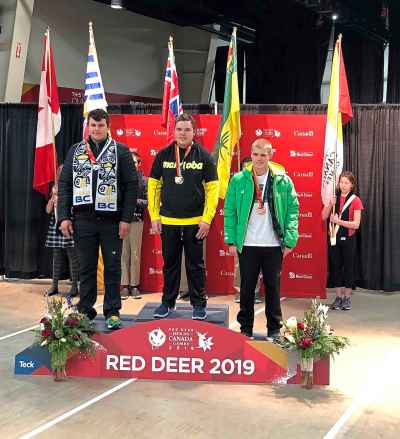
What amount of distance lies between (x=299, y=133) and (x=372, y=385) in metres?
3.28

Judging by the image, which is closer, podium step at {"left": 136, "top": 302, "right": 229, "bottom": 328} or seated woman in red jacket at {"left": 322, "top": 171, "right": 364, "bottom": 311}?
podium step at {"left": 136, "top": 302, "right": 229, "bottom": 328}

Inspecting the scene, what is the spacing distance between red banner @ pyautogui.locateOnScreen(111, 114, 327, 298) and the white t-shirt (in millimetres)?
2572

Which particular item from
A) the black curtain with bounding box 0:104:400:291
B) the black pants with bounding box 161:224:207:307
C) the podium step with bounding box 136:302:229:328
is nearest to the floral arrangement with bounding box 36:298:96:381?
the podium step with bounding box 136:302:229:328

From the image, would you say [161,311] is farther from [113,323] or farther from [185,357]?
[185,357]

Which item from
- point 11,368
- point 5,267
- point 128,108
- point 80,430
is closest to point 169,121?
point 128,108

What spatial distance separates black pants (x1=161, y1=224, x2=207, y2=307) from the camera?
3971 mm

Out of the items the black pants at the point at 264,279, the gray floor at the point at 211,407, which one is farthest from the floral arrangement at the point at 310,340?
the black pants at the point at 264,279

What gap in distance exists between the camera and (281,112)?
6930 millimetres

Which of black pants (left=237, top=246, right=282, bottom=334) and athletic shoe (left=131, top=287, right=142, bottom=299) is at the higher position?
black pants (left=237, top=246, right=282, bottom=334)

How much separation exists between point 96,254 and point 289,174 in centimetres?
303

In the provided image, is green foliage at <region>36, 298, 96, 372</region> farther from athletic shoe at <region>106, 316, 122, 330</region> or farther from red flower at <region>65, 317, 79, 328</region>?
athletic shoe at <region>106, 316, 122, 330</region>

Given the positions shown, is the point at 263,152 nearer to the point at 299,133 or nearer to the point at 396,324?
the point at 396,324

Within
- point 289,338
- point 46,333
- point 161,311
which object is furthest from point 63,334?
point 289,338

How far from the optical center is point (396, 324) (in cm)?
534
